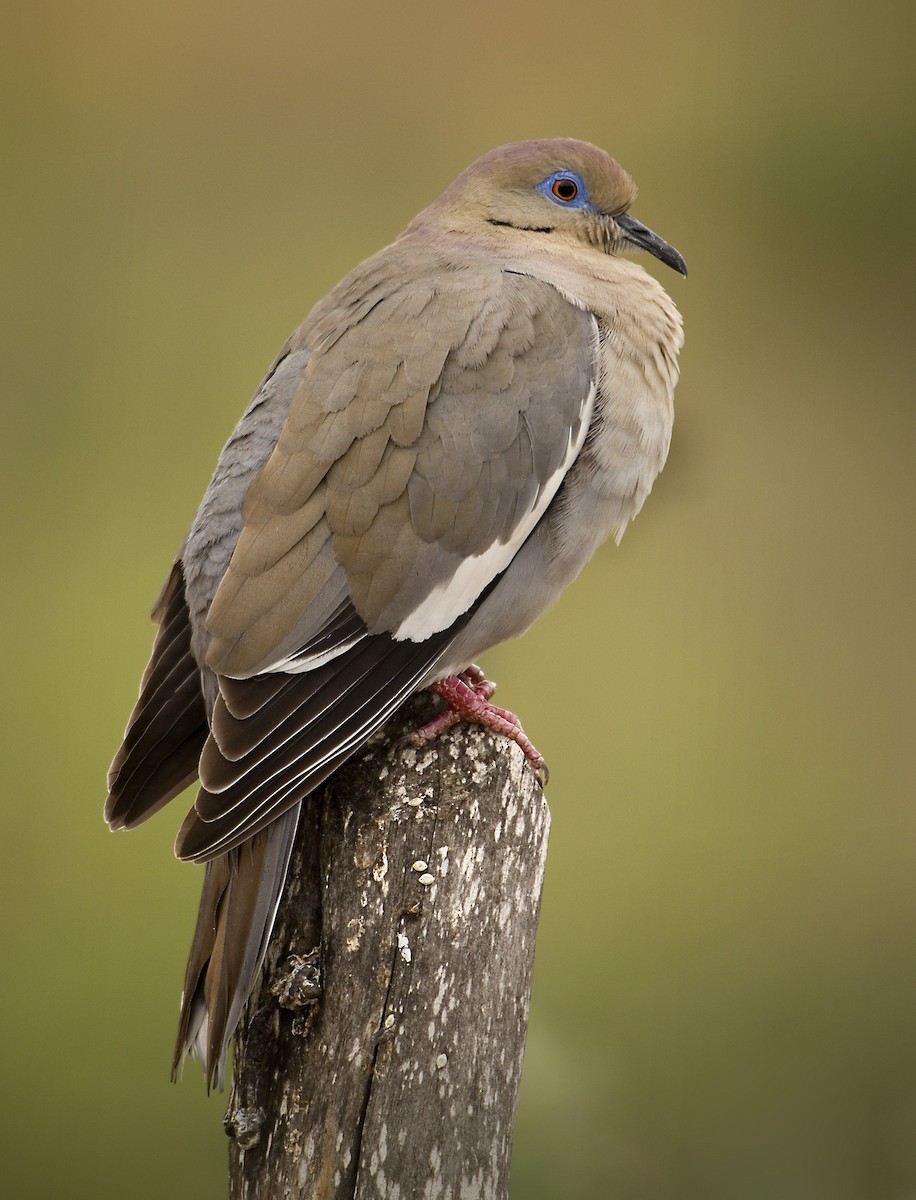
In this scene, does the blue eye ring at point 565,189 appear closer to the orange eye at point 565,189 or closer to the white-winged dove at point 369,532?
the orange eye at point 565,189

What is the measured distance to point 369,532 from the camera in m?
1.64

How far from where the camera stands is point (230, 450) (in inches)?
72.2

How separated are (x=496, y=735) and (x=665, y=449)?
55 centimetres

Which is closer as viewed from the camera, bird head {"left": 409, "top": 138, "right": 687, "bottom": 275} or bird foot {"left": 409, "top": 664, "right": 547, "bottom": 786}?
bird foot {"left": 409, "top": 664, "right": 547, "bottom": 786}

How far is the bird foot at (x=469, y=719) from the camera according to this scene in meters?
1.67

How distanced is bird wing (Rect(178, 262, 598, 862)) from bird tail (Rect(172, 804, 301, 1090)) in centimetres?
6

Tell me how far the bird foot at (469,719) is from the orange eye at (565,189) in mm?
914

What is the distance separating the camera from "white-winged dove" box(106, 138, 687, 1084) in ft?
4.97

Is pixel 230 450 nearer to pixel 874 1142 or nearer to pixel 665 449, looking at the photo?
pixel 665 449

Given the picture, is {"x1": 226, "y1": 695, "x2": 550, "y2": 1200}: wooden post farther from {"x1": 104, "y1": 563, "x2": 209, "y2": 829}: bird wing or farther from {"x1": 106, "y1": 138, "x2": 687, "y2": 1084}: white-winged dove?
{"x1": 104, "y1": 563, "x2": 209, "y2": 829}: bird wing

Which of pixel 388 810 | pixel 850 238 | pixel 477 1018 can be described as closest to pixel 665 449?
pixel 388 810

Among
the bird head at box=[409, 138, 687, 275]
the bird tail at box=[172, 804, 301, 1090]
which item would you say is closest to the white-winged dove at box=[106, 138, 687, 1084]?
the bird tail at box=[172, 804, 301, 1090]

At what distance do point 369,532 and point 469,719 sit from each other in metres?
0.30

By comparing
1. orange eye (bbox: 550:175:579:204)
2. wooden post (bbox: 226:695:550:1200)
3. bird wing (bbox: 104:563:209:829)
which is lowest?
wooden post (bbox: 226:695:550:1200)
